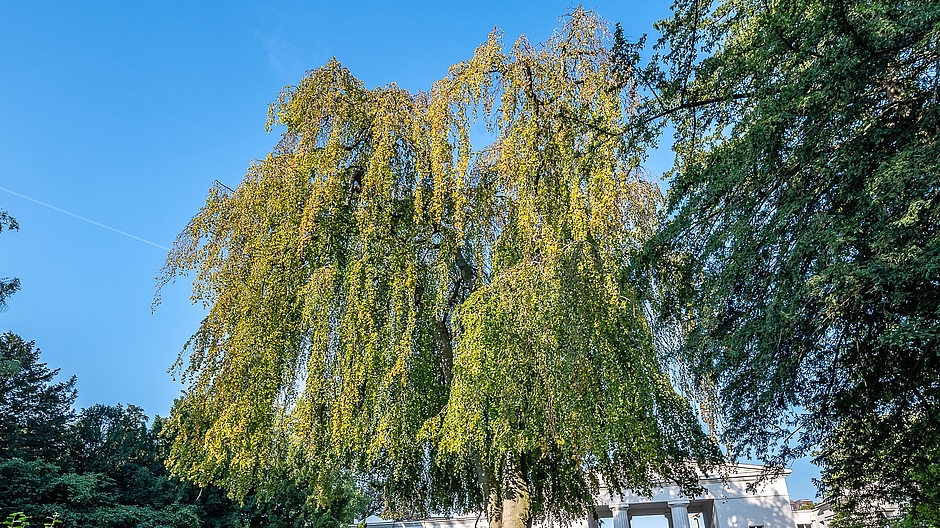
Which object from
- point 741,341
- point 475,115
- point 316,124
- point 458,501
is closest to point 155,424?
point 458,501

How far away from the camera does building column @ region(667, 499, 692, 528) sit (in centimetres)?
1738

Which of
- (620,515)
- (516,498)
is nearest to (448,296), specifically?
(516,498)

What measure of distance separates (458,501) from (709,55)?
7232mm

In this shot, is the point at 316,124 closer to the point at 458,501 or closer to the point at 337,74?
the point at 337,74

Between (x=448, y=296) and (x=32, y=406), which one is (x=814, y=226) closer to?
(x=448, y=296)

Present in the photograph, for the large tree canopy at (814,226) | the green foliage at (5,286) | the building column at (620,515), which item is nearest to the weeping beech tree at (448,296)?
the large tree canopy at (814,226)

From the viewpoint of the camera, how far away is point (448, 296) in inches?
304

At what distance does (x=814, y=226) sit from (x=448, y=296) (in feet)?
14.9

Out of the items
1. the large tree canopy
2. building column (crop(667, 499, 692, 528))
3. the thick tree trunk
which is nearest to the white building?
building column (crop(667, 499, 692, 528))

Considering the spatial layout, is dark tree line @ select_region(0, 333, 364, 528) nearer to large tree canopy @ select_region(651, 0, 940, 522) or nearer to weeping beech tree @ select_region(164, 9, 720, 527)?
weeping beech tree @ select_region(164, 9, 720, 527)

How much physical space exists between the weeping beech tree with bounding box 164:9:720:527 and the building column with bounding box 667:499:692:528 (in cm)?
1080

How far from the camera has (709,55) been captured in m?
5.56

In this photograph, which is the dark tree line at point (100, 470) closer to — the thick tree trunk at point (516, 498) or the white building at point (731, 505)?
the white building at point (731, 505)

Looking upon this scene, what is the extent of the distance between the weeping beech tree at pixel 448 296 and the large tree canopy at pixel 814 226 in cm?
71
